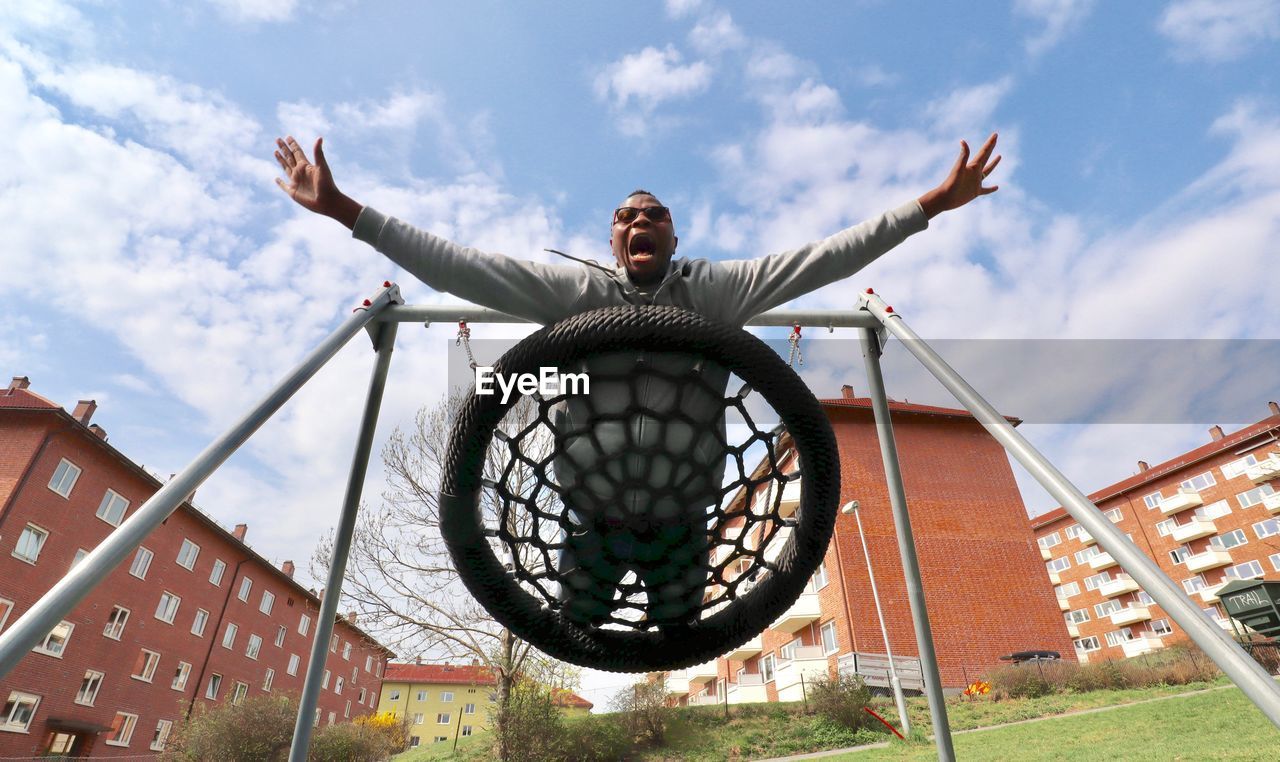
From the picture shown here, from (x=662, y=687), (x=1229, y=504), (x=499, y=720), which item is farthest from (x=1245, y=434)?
(x=499, y=720)

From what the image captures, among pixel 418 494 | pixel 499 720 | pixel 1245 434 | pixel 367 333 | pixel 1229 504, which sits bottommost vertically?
pixel 499 720

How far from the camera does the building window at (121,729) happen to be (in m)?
21.8

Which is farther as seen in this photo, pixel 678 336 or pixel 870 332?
pixel 870 332

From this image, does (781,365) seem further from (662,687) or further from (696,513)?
(662,687)

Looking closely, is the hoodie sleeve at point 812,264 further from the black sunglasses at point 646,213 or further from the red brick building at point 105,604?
the red brick building at point 105,604

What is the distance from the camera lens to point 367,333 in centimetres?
303

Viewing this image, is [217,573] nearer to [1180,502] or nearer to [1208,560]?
[1208,560]

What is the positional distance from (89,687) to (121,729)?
2483mm

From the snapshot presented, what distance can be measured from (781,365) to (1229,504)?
49923 millimetres

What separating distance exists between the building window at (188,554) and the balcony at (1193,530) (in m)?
51.7

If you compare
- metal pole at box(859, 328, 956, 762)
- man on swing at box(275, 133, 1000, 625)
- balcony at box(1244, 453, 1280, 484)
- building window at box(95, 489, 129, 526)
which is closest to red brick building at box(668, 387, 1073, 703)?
balcony at box(1244, 453, 1280, 484)

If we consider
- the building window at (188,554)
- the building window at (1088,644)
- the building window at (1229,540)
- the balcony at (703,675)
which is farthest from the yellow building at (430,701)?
the building window at (1229,540)

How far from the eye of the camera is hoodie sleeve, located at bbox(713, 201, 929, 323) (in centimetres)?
199

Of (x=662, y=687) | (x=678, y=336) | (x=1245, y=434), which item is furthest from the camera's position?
(x=1245, y=434)
